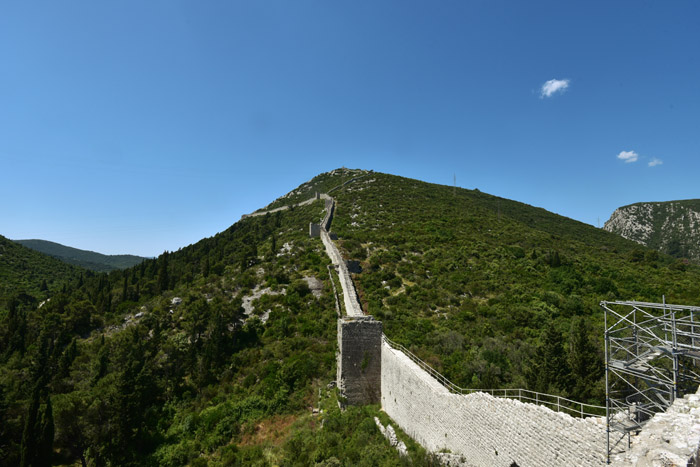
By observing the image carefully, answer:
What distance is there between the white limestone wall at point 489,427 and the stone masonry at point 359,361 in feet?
8.30

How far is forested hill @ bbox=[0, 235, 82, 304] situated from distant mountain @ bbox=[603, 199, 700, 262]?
5865 inches

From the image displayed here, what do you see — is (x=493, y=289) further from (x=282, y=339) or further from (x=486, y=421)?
(x=486, y=421)

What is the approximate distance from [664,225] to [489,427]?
136261 millimetres

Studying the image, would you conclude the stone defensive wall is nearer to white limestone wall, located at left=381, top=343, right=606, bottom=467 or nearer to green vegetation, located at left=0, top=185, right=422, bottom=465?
white limestone wall, located at left=381, top=343, right=606, bottom=467

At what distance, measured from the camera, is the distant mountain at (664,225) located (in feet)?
306

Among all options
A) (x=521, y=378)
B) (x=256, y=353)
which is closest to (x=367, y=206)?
(x=256, y=353)

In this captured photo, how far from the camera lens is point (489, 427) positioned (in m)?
9.12

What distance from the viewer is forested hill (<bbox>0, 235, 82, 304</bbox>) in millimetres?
57844

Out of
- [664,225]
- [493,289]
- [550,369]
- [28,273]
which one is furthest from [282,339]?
[664,225]

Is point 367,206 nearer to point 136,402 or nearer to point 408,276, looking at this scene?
point 408,276

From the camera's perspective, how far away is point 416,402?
40.8 feet

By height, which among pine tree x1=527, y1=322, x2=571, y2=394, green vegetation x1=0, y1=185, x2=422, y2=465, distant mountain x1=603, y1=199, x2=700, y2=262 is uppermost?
distant mountain x1=603, y1=199, x2=700, y2=262

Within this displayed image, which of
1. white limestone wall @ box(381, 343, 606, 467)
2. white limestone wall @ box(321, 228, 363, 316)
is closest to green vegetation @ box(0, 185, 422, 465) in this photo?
white limestone wall @ box(381, 343, 606, 467)

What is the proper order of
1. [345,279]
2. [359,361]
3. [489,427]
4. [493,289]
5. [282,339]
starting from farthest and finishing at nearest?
[493,289]
[345,279]
[282,339]
[359,361]
[489,427]
